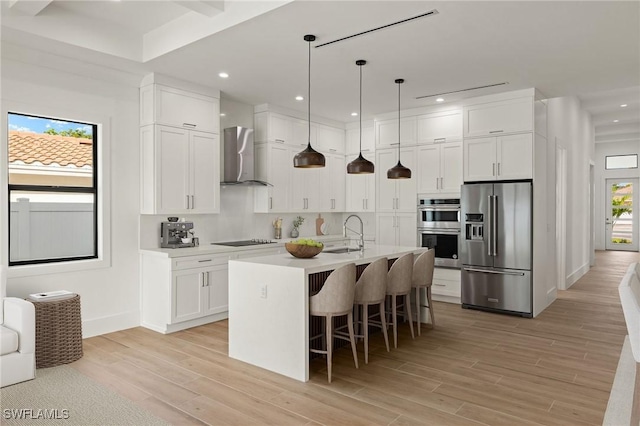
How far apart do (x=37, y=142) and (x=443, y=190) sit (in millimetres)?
5024

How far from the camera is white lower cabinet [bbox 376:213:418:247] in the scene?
6.72 m

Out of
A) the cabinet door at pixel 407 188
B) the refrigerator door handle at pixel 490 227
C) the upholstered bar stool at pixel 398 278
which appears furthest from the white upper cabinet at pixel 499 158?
the upholstered bar stool at pixel 398 278

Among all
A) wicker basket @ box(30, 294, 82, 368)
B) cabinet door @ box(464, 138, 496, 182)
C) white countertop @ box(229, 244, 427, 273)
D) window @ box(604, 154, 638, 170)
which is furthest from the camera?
window @ box(604, 154, 638, 170)

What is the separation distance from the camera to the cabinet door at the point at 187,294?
15.9 feet

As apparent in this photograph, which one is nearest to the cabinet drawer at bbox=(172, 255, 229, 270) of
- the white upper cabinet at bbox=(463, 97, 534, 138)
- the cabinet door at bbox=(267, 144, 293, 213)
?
the cabinet door at bbox=(267, 144, 293, 213)

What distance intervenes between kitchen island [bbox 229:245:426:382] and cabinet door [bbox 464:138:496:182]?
2602mm

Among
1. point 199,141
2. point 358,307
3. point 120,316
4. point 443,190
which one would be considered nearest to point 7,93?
point 199,141

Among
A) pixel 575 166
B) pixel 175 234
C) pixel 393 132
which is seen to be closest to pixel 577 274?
pixel 575 166

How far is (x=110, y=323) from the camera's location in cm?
486

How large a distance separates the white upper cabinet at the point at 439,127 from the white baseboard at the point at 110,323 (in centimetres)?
459

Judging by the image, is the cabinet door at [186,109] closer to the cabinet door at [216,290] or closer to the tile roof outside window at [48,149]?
the tile roof outside window at [48,149]

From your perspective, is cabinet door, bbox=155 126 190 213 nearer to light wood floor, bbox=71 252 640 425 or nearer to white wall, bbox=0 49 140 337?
white wall, bbox=0 49 140 337

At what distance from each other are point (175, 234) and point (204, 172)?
33.4 inches

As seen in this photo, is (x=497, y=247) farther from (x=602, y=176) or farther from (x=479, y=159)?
(x=602, y=176)
